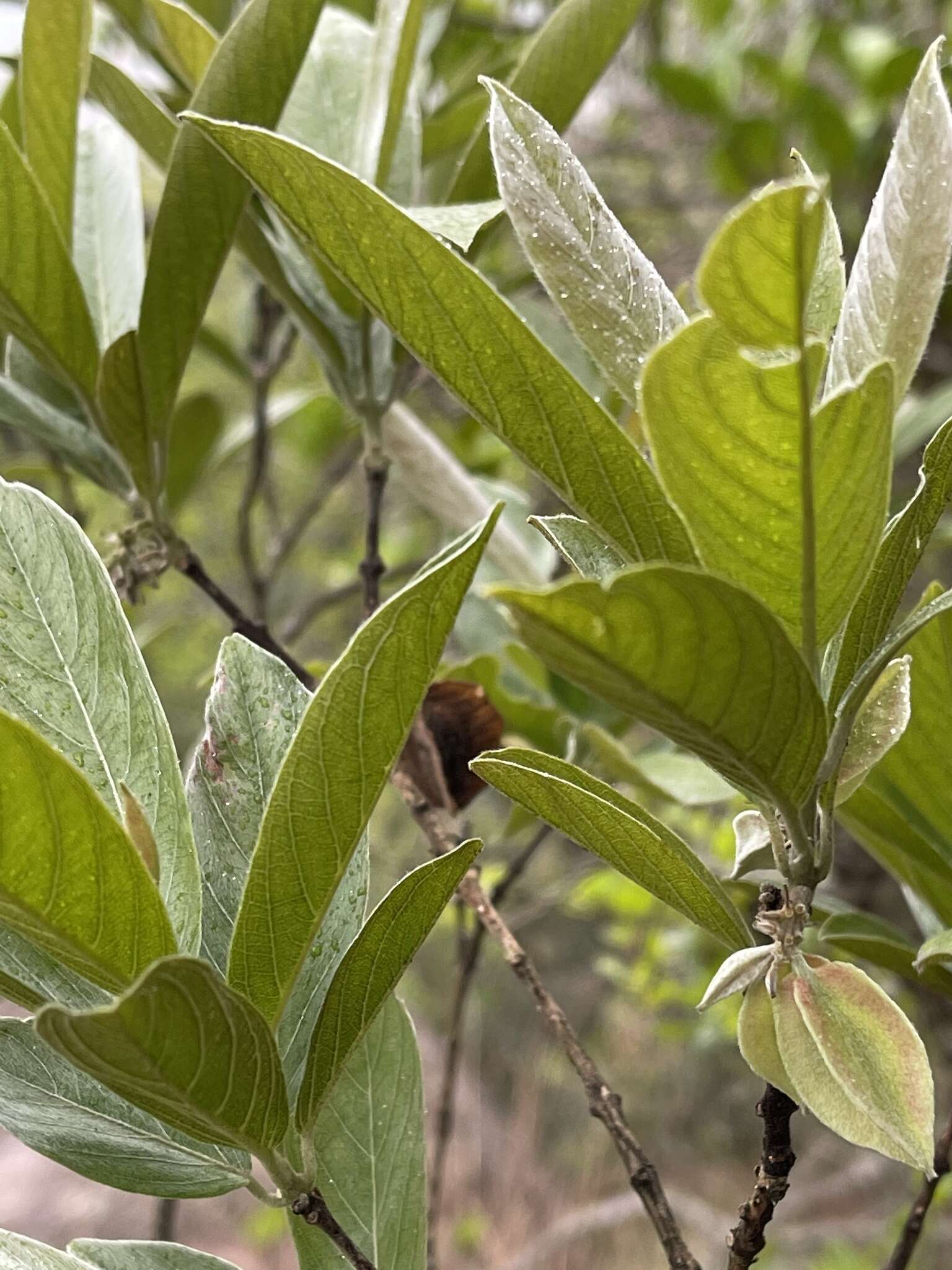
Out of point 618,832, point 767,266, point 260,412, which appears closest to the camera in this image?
point 767,266

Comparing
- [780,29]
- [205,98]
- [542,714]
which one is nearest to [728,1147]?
[780,29]

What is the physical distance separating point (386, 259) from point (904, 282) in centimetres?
15

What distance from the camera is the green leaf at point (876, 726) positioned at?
37 cm

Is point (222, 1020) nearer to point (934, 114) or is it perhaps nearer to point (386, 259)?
point (386, 259)

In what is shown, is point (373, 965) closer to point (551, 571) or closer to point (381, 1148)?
point (381, 1148)

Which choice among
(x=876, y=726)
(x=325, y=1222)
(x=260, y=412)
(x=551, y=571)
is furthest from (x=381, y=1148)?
(x=260, y=412)

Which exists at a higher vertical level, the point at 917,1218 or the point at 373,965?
the point at 373,965

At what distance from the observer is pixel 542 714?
32.2 inches

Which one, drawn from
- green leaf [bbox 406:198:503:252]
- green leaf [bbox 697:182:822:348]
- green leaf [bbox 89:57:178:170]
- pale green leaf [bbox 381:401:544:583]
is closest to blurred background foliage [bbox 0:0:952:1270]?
pale green leaf [bbox 381:401:544:583]

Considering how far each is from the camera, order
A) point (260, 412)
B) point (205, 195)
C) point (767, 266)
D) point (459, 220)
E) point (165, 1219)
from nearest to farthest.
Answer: point (767, 266) → point (459, 220) → point (205, 195) → point (165, 1219) → point (260, 412)

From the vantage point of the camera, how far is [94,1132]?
0.44m

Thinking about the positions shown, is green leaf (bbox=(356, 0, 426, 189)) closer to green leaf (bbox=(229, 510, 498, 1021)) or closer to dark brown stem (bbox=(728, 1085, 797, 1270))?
green leaf (bbox=(229, 510, 498, 1021))

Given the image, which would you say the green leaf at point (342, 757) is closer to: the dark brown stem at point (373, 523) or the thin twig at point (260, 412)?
the dark brown stem at point (373, 523)

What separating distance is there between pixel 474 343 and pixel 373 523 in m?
0.41
